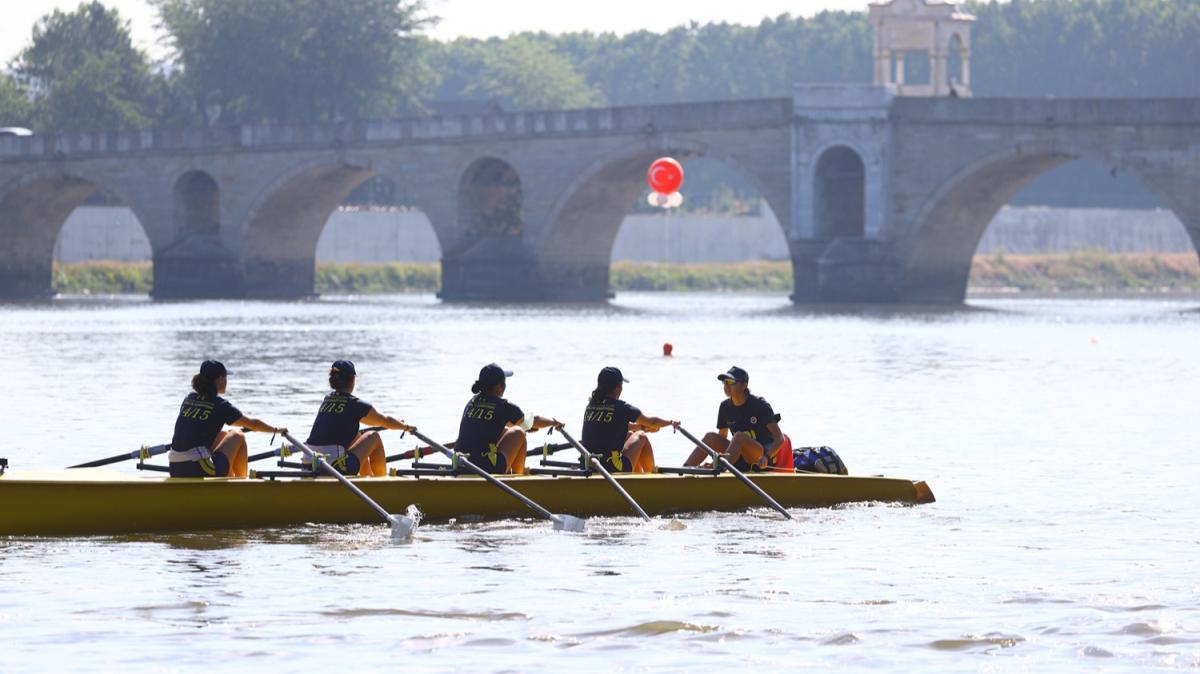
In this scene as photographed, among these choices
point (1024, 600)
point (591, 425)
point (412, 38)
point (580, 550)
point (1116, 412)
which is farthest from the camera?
point (412, 38)

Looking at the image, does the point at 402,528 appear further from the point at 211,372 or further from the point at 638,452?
the point at 638,452

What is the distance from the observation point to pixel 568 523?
18.6 metres

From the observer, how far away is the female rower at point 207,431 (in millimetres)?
18016

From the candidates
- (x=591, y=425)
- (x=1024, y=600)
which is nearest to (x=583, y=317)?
(x=591, y=425)

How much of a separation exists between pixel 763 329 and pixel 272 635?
43.0m

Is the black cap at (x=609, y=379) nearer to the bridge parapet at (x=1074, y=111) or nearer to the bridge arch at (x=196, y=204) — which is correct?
the bridge parapet at (x=1074, y=111)

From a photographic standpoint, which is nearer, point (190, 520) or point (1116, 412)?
point (190, 520)

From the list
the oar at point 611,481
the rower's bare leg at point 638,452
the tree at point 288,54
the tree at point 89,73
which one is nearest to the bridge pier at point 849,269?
the tree at point 288,54

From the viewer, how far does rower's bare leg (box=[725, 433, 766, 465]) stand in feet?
65.6

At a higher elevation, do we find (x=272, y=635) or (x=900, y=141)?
(x=900, y=141)

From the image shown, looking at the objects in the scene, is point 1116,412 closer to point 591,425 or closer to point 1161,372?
point 1161,372

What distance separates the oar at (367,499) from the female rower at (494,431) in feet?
3.99

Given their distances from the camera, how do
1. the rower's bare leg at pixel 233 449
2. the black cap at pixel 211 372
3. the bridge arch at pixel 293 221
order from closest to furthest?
1. the black cap at pixel 211 372
2. the rower's bare leg at pixel 233 449
3. the bridge arch at pixel 293 221

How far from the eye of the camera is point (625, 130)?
7619cm
